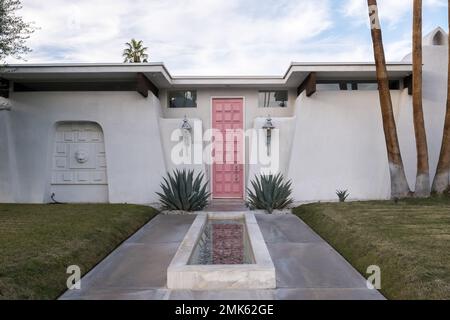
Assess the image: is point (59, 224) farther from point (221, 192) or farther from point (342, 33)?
point (342, 33)

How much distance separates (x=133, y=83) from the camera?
1077cm

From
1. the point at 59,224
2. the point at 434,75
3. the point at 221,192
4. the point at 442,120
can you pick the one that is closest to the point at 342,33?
the point at 434,75

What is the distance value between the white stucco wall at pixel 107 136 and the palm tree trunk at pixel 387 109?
586 cm

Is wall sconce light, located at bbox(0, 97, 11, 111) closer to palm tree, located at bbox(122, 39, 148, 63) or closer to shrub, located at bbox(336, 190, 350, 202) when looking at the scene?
shrub, located at bbox(336, 190, 350, 202)

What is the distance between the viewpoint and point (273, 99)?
11.7m

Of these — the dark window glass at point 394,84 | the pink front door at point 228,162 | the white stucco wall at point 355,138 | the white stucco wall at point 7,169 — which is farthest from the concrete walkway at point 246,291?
the dark window glass at point 394,84

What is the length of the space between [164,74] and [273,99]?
3568 mm

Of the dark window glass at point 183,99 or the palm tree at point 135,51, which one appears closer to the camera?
the dark window glass at point 183,99

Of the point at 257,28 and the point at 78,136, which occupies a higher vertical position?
the point at 257,28

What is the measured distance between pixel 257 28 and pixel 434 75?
553 cm

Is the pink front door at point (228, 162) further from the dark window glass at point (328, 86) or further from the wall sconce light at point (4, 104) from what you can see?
the wall sconce light at point (4, 104)

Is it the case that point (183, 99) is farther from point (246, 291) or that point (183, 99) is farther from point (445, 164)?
point (246, 291)

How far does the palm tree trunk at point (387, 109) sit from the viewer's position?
8.98m
